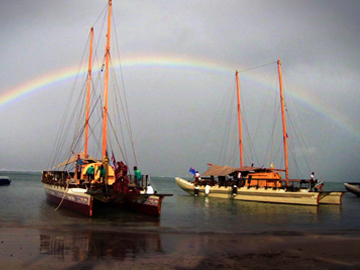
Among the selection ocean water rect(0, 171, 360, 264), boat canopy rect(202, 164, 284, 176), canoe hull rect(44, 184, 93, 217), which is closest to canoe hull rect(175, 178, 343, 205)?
boat canopy rect(202, 164, 284, 176)

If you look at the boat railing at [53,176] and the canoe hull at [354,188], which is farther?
the canoe hull at [354,188]

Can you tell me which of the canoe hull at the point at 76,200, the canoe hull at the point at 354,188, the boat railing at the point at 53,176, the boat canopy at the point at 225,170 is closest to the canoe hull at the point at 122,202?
the canoe hull at the point at 76,200

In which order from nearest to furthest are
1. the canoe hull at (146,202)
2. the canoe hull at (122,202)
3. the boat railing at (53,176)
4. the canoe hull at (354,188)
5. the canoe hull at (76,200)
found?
the canoe hull at (76,200) → the canoe hull at (122,202) → the canoe hull at (146,202) → the boat railing at (53,176) → the canoe hull at (354,188)

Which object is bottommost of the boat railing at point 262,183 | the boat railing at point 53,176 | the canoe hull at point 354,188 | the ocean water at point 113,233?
the canoe hull at point 354,188

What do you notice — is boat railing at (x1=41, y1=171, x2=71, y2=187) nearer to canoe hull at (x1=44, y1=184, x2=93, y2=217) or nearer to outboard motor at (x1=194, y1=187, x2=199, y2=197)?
canoe hull at (x1=44, y1=184, x2=93, y2=217)

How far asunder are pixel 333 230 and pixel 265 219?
5.12m

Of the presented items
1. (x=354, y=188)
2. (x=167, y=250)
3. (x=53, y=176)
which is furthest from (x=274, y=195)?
(x=354, y=188)

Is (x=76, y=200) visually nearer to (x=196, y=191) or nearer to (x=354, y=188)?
(x=196, y=191)

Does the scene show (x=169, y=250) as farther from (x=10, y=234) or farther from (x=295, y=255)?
(x=10, y=234)

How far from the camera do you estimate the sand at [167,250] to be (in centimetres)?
1029

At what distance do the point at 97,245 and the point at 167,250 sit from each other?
2667 millimetres

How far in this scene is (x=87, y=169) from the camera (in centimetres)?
2500

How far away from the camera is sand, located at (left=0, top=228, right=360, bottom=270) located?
10289 mm

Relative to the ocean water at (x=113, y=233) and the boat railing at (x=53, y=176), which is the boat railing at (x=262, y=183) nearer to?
the ocean water at (x=113, y=233)
